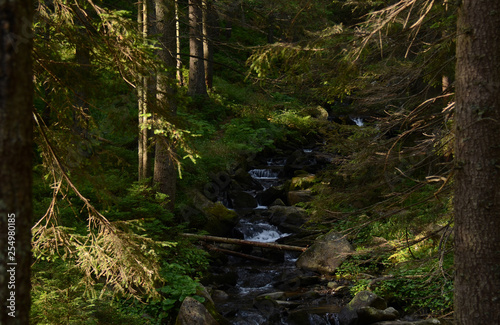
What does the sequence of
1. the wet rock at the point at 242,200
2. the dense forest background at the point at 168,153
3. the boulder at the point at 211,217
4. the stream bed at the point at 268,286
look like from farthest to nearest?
1. the wet rock at the point at 242,200
2. the boulder at the point at 211,217
3. the stream bed at the point at 268,286
4. the dense forest background at the point at 168,153

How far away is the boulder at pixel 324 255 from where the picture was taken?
1007 cm

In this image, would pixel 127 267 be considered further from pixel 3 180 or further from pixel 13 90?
pixel 13 90

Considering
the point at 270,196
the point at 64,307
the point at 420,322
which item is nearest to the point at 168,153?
the point at 64,307

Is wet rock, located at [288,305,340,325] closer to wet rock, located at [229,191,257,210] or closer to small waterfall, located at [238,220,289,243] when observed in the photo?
small waterfall, located at [238,220,289,243]

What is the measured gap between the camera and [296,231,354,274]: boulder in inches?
396

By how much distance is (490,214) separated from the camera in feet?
13.4

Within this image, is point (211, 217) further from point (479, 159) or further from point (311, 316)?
point (479, 159)

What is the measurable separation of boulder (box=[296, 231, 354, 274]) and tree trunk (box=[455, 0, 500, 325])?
19.1 feet

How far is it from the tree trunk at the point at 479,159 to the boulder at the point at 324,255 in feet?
19.1

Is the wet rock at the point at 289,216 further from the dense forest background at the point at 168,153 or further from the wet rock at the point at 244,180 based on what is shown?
the wet rock at the point at 244,180

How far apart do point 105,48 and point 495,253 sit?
15.8ft

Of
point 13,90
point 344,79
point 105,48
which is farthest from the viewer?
point 344,79

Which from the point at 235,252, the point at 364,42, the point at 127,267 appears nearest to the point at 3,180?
the point at 127,267

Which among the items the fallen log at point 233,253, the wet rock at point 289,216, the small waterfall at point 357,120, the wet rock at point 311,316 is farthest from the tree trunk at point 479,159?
the small waterfall at point 357,120
